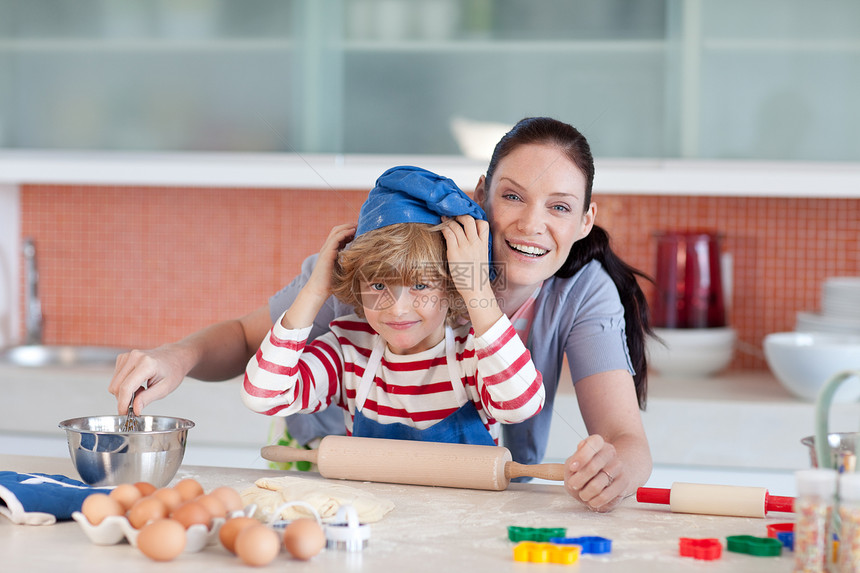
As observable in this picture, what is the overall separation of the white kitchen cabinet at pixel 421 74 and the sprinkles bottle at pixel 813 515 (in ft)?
4.68

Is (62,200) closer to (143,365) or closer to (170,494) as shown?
(143,365)

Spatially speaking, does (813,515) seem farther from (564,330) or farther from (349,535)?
(564,330)

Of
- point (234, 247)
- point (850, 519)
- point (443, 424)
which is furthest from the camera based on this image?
point (234, 247)

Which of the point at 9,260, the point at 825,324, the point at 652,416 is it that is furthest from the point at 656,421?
the point at 9,260

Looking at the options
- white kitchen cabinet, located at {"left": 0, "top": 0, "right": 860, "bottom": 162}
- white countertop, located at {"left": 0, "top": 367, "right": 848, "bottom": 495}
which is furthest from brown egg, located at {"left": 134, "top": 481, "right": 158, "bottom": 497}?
white kitchen cabinet, located at {"left": 0, "top": 0, "right": 860, "bottom": 162}

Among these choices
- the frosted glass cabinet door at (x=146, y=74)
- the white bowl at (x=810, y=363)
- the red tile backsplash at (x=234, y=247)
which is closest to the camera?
the white bowl at (x=810, y=363)

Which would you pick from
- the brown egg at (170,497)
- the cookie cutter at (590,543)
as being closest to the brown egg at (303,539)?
the brown egg at (170,497)

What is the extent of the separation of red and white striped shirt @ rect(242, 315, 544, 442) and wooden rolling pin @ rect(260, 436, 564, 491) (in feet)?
0.25

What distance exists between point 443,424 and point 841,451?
535mm

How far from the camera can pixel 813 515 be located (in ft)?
2.42

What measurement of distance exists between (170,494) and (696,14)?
1773mm

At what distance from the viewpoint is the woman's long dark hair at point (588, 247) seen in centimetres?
124

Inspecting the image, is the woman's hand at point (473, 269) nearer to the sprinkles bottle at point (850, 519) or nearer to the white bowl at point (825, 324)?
the sprinkles bottle at point (850, 519)

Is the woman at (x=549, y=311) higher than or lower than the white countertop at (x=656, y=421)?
higher
